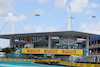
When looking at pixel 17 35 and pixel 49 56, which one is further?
pixel 17 35

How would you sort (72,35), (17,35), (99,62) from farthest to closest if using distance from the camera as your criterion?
(17,35)
(72,35)
(99,62)

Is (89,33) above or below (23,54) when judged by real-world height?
above

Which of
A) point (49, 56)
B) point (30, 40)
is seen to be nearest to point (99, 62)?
point (49, 56)

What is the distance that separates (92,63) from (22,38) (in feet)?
166

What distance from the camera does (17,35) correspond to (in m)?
72.9

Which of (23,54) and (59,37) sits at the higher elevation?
(59,37)

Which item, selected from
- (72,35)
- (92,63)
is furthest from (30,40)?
(92,63)

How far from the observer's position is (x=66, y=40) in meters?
68.6

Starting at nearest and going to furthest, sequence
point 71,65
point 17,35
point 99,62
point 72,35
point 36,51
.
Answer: point 99,62, point 71,65, point 36,51, point 72,35, point 17,35

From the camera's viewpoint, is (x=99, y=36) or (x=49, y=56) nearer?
(x=49, y=56)

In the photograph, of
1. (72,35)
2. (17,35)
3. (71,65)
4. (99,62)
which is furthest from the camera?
(17,35)

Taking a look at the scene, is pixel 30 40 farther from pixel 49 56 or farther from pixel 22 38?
pixel 49 56

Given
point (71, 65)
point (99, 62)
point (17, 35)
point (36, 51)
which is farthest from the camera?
point (17, 35)

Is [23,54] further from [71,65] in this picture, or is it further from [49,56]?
[71,65]
